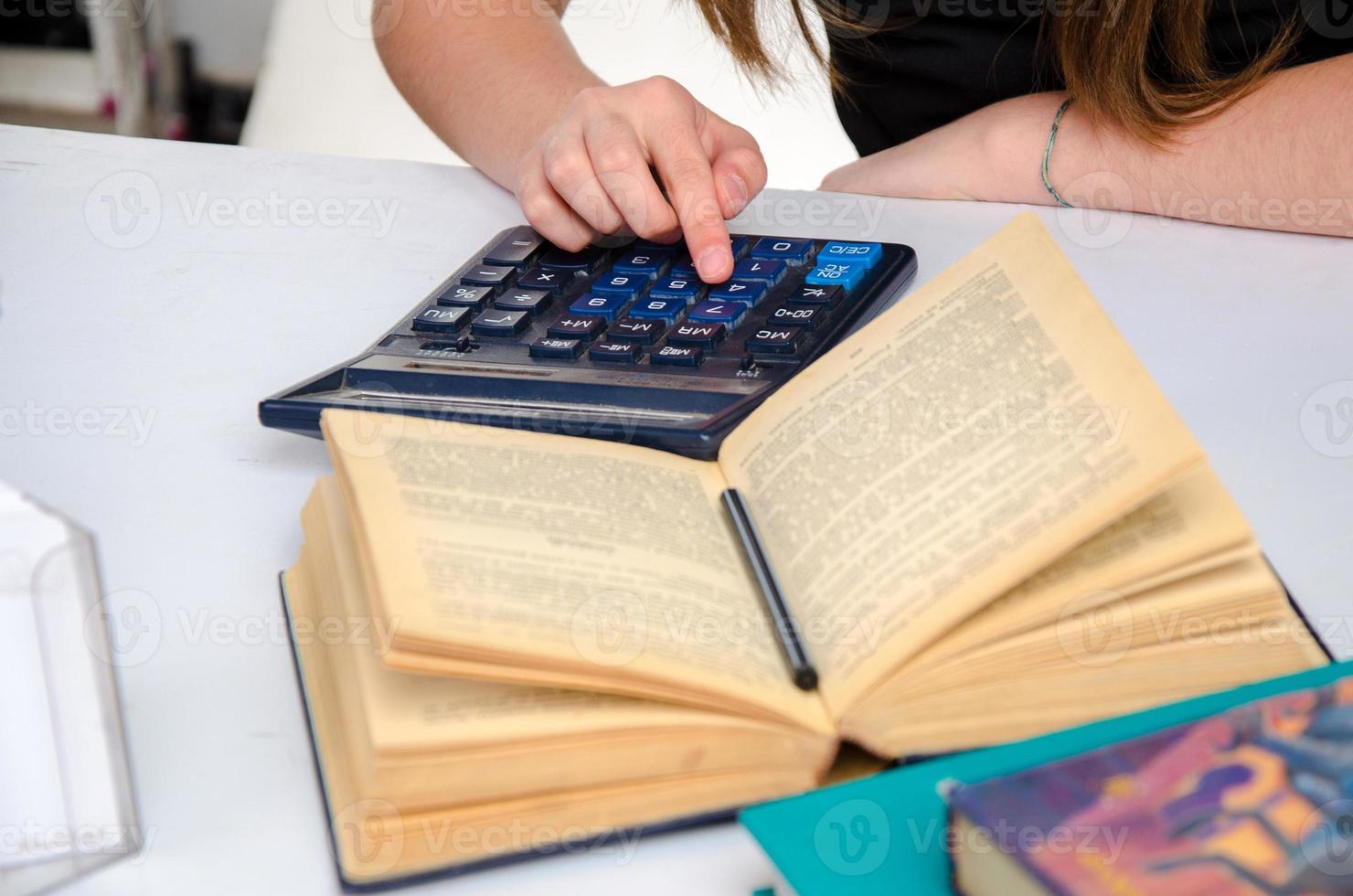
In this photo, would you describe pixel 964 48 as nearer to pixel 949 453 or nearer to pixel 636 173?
pixel 636 173

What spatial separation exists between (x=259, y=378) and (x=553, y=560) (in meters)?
0.29

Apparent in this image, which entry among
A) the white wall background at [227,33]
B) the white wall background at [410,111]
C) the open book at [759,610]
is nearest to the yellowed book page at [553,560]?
the open book at [759,610]

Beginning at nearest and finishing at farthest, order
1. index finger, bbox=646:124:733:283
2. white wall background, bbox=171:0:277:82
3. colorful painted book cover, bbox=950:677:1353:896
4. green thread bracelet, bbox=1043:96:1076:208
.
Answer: colorful painted book cover, bbox=950:677:1353:896
index finger, bbox=646:124:733:283
green thread bracelet, bbox=1043:96:1076:208
white wall background, bbox=171:0:277:82

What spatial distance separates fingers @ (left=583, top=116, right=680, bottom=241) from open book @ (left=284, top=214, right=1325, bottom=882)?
254mm

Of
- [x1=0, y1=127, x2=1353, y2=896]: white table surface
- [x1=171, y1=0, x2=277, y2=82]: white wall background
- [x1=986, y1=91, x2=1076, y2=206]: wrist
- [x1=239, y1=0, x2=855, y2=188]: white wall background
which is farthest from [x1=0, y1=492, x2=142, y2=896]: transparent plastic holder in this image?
[x1=171, y1=0, x2=277, y2=82]: white wall background

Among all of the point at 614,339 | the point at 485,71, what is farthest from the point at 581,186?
the point at 485,71

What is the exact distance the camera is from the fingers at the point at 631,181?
68cm

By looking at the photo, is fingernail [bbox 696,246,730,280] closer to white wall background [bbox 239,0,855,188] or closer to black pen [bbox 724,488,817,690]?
black pen [bbox 724,488,817,690]

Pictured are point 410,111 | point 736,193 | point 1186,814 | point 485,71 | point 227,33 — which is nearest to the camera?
point 1186,814

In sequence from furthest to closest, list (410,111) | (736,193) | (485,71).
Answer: (410,111) → (485,71) → (736,193)

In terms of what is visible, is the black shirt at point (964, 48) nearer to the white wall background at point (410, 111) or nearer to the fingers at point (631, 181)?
the fingers at point (631, 181)

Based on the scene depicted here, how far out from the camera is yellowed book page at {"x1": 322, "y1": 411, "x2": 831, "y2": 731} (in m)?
0.37

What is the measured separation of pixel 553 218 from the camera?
2.29ft

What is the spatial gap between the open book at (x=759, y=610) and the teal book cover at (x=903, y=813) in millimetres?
A: 15
